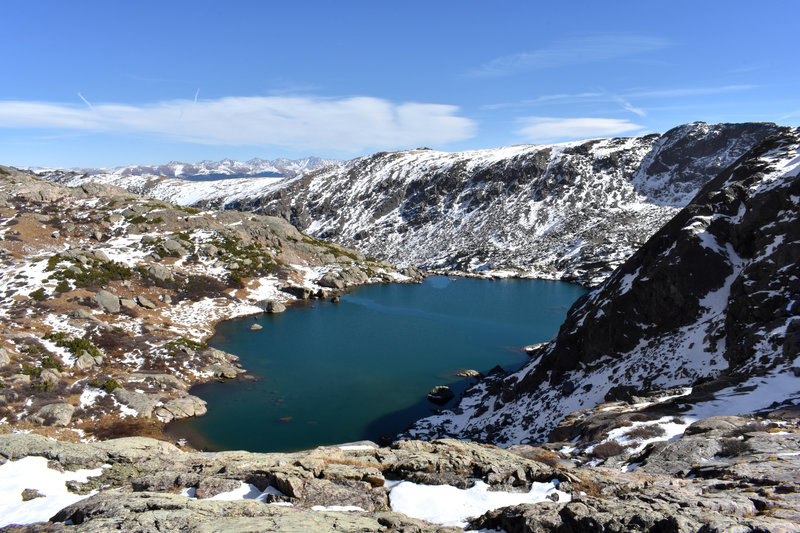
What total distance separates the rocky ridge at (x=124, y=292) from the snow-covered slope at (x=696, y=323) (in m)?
29.1

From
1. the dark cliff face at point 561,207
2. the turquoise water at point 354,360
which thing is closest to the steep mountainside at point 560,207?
the dark cliff face at point 561,207

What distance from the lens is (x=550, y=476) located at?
14.2 m

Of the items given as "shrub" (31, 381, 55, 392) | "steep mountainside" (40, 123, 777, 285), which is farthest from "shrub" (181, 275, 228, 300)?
"steep mountainside" (40, 123, 777, 285)

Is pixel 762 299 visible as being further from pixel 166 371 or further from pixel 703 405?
pixel 166 371

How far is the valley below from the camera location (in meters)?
11.4

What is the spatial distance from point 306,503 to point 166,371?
43.4 m

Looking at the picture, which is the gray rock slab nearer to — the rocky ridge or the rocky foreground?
the rocky ridge

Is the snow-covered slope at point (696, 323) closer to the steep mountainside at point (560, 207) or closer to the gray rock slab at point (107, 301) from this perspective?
the gray rock slab at point (107, 301)

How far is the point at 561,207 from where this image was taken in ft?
540

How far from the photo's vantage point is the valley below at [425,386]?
450 inches

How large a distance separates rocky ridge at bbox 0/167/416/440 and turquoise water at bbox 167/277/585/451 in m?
4.24

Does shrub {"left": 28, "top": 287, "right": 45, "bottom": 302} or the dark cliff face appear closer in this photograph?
shrub {"left": 28, "top": 287, "right": 45, "bottom": 302}

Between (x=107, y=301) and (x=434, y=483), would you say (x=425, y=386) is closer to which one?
(x=434, y=483)

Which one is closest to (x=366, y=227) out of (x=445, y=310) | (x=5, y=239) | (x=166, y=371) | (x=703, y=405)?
(x=445, y=310)
